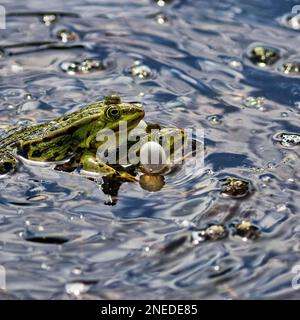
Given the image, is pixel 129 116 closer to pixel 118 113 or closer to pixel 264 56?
pixel 118 113

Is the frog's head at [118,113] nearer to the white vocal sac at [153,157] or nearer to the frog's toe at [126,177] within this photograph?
the white vocal sac at [153,157]

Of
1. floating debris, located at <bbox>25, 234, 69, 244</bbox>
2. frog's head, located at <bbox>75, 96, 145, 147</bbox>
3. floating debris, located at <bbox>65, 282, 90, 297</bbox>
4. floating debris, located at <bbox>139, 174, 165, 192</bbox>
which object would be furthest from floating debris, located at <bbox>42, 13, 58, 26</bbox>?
floating debris, located at <bbox>65, 282, 90, 297</bbox>

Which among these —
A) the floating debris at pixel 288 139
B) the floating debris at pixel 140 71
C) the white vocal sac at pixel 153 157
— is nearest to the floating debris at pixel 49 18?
the floating debris at pixel 140 71

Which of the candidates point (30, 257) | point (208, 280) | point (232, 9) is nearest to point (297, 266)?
point (208, 280)

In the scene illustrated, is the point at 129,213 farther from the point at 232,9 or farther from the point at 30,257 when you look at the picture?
the point at 232,9

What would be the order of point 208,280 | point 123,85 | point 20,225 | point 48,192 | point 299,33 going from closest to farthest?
point 208,280, point 20,225, point 48,192, point 123,85, point 299,33

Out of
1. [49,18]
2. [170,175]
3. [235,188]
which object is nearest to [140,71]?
[49,18]
